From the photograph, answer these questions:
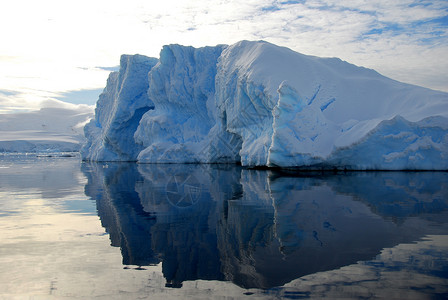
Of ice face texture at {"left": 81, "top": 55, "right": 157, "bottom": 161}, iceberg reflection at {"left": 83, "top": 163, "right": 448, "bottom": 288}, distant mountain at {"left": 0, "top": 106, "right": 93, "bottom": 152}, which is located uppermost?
iceberg reflection at {"left": 83, "top": 163, "right": 448, "bottom": 288}

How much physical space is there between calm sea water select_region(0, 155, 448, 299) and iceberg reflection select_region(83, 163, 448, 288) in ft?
0.05

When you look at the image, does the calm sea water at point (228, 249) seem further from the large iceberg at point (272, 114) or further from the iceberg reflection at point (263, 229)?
the large iceberg at point (272, 114)

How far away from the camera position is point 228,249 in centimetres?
434

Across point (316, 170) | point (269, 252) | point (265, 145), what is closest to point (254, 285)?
point (269, 252)

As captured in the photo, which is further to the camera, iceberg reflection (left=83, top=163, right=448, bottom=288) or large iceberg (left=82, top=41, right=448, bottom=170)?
large iceberg (left=82, top=41, right=448, bottom=170)

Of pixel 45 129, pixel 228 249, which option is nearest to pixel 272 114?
pixel 228 249

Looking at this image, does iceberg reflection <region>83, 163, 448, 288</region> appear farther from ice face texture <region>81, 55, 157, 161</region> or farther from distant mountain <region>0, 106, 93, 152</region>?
distant mountain <region>0, 106, 93, 152</region>

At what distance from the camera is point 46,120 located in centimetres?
13188

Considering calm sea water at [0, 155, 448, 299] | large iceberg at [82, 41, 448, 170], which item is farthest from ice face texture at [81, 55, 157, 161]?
calm sea water at [0, 155, 448, 299]

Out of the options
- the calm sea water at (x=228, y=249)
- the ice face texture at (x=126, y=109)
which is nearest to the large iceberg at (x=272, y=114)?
the ice face texture at (x=126, y=109)

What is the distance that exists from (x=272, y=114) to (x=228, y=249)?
14852 millimetres

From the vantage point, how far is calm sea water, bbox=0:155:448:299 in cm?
316

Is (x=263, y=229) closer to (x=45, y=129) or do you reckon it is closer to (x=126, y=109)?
(x=126, y=109)

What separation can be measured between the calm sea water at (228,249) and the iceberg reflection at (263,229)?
0.02 metres
